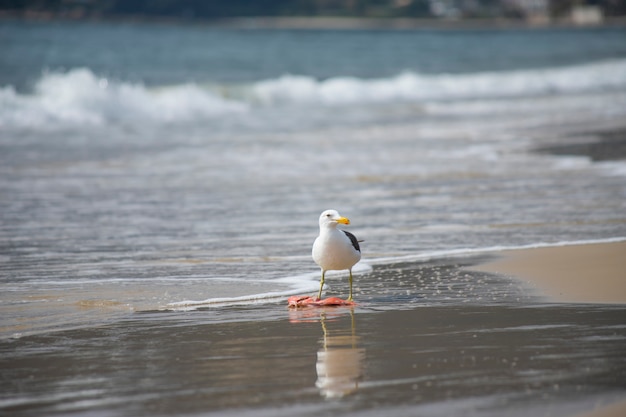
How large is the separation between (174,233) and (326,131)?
11.9 meters

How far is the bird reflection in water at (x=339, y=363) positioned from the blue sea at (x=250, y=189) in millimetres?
746

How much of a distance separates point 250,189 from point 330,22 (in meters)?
102

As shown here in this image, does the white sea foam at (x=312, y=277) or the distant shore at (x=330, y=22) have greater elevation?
the distant shore at (x=330, y=22)

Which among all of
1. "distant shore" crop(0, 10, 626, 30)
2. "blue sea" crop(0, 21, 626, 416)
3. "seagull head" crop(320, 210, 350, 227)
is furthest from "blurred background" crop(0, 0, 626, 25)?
"seagull head" crop(320, 210, 350, 227)

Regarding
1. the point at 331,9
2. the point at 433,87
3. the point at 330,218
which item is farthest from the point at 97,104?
the point at 331,9

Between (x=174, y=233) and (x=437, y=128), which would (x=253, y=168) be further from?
(x=437, y=128)

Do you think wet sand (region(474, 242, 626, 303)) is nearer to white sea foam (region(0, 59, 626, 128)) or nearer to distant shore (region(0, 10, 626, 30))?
white sea foam (region(0, 59, 626, 128))

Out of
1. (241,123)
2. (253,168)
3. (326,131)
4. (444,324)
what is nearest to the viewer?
(444,324)

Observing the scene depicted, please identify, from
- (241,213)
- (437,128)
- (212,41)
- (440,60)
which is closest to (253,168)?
(241,213)

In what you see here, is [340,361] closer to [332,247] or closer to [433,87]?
[332,247]

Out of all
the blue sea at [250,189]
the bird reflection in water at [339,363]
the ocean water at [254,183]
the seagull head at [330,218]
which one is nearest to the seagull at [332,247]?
the seagull head at [330,218]

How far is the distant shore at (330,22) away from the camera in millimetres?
94375

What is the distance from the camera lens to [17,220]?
1124 cm

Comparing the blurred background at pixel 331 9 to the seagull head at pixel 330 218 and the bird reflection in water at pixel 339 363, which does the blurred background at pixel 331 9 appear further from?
the bird reflection in water at pixel 339 363
